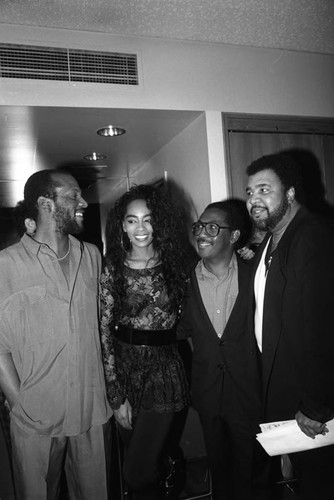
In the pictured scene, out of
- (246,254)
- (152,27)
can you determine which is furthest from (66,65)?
(246,254)

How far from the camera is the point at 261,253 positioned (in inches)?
76.7

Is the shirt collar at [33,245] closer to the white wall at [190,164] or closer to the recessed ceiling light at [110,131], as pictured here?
the white wall at [190,164]

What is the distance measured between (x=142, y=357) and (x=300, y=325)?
802mm

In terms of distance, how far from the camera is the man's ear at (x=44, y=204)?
1.94 meters

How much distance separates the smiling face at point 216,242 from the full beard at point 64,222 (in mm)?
668

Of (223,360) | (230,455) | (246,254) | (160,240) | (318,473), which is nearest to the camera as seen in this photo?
(318,473)

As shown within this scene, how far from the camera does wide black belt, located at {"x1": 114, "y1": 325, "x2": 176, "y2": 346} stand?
1947 mm

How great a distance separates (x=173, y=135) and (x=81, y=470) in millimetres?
2670

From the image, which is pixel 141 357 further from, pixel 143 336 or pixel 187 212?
pixel 187 212

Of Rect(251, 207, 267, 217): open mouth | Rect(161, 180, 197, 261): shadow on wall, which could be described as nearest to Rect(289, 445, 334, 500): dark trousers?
Rect(251, 207, 267, 217): open mouth

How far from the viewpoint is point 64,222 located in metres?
1.95

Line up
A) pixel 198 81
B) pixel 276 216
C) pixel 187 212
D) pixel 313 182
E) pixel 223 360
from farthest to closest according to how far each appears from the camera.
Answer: pixel 187 212 < pixel 313 182 < pixel 198 81 < pixel 223 360 < pixel 276 216

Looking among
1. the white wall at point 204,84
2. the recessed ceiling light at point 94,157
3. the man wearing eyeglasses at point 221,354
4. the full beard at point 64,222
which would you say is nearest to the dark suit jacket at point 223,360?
the man wearing eyeglasses at point 221,354

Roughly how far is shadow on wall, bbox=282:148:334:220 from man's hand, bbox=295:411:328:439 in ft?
6.30
